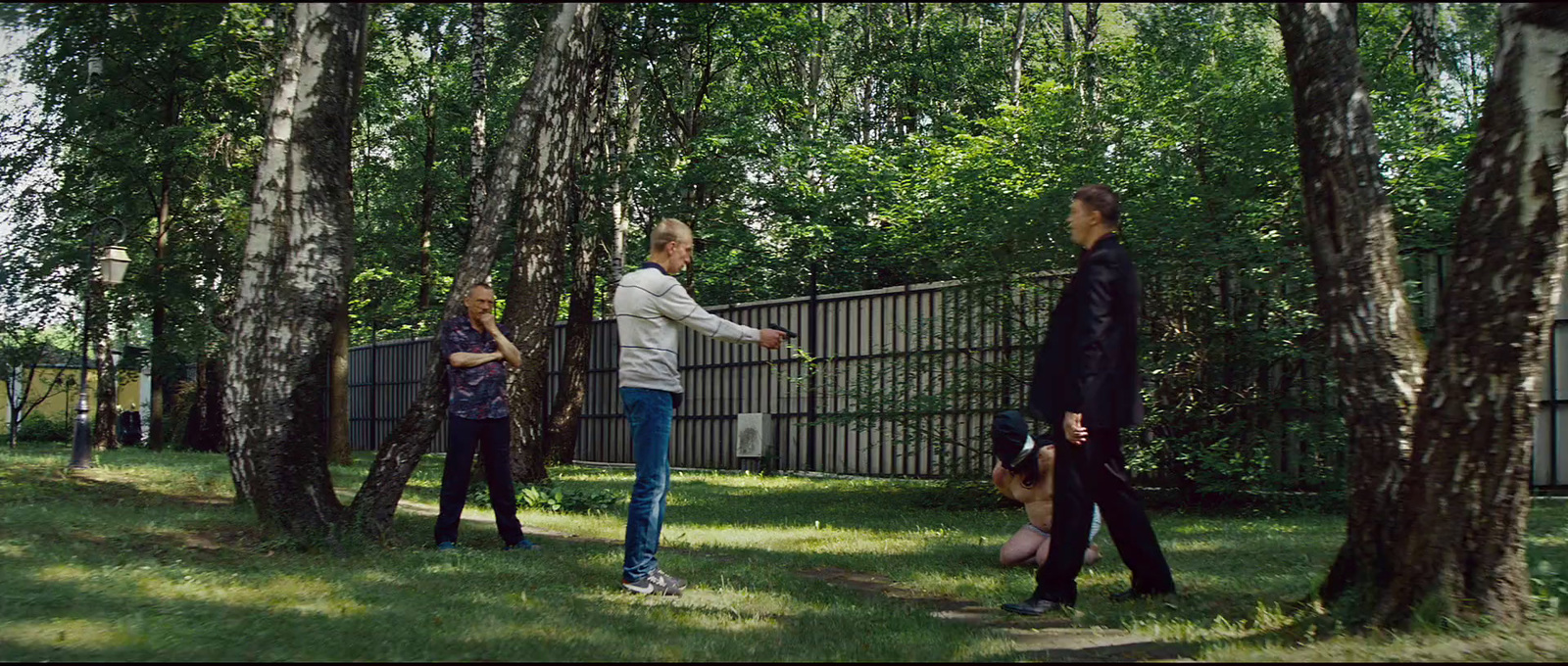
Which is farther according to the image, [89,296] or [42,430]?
[42,430]

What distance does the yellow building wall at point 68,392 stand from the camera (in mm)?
24625

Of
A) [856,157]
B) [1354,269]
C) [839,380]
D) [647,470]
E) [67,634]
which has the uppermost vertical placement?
[856,157]

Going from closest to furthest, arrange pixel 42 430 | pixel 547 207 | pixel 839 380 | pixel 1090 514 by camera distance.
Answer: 1. pixel 1090 514
2. pixel 547 207
3. pixel 839 380
4. pixel 42 430

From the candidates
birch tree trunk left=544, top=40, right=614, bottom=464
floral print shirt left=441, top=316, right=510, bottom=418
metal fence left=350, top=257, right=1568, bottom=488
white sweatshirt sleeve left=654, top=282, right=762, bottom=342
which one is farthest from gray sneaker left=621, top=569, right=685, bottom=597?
birch tree trunk left=544, top=40, right=614, bottom=464

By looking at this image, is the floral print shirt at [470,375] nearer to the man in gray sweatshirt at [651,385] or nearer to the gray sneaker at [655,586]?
the man in gray sweatshirt at [651,385]

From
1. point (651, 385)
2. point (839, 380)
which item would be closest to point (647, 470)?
point (651, 385)

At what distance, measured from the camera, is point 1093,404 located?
5566mm

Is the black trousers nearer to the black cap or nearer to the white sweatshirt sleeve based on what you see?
the black cap

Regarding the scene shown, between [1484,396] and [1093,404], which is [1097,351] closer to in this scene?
[1093,404]

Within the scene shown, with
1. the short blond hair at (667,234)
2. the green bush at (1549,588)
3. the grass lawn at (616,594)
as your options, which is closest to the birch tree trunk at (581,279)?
the grass lawn at (616,594)

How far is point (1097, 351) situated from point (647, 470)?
7.64 feet

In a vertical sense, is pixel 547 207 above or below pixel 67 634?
above

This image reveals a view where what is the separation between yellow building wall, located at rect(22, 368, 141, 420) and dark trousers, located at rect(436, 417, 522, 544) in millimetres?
11024

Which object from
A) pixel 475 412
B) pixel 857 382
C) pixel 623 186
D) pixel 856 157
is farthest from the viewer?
pixel 856 157
